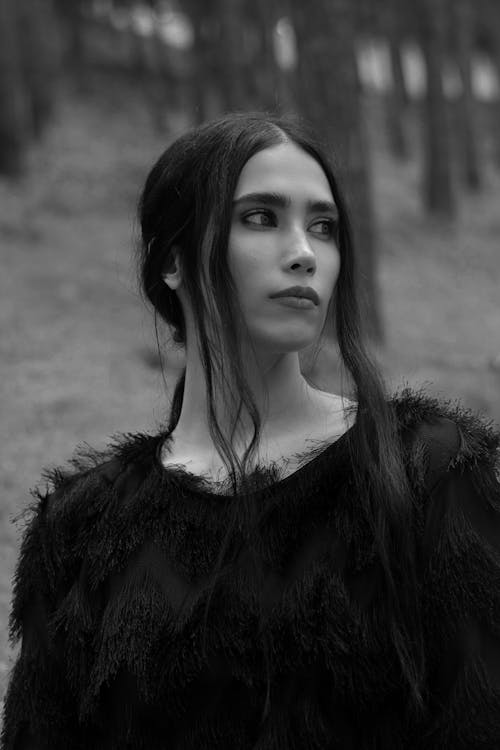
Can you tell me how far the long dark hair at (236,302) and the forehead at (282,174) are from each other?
0.05 feet

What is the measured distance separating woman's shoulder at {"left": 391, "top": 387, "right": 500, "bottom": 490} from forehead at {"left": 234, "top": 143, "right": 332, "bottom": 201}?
0.47 m

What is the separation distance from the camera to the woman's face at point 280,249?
2100 millimetres

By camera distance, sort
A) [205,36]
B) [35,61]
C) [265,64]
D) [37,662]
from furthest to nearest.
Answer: [205,36]
[35,61]
[265,64]
[37,662]

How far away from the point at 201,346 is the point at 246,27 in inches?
1134

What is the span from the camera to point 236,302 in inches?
84.7

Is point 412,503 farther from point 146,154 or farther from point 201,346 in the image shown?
point 146,154

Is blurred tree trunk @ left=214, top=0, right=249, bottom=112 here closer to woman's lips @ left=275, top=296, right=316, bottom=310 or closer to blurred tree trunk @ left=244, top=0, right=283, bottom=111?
blurred tree trunk @ left=244, top=0, right=283, bottom=111

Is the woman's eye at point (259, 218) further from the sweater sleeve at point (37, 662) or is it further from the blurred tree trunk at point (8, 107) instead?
the blurred tree trunk at point (8, 107)

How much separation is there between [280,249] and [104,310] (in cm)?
840

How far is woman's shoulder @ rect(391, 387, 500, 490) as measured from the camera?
77.5 inches

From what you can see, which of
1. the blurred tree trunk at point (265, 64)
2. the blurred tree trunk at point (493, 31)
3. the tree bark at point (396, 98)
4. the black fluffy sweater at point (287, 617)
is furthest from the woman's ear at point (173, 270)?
the blurred tree trunk at point (493, 31)

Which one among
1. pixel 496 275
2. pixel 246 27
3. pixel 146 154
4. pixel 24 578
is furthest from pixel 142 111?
pixel 24 578

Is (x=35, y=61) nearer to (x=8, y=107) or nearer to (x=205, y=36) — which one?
(x=8, y=107)

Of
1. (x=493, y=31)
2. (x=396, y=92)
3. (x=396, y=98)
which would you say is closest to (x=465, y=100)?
(x=396, y=98)
